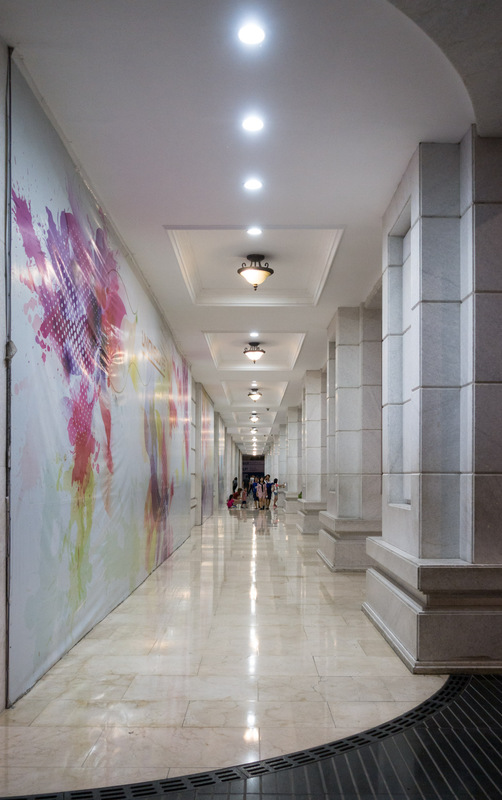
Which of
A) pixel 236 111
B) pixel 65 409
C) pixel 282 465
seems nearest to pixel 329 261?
pixel 236 111

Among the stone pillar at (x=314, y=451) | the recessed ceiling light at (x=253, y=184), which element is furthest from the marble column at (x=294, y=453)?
the recessed ceiling light at (x=253, y=184)

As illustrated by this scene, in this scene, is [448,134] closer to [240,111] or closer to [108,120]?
[240,111]

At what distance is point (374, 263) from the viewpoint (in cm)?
823

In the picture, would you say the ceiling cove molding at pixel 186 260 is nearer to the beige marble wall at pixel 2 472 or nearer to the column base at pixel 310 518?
the beige marble wall at pixel 2 472

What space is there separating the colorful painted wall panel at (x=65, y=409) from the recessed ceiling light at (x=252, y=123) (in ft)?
4.63

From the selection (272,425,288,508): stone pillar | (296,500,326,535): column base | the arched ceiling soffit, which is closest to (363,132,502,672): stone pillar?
the arched ceiling soffit

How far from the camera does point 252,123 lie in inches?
203

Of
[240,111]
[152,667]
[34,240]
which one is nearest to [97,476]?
[152,667]

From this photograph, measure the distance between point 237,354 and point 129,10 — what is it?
12.1 m

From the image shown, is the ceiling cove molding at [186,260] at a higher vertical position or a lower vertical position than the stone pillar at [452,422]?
higher

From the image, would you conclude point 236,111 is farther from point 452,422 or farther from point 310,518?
point 310,518

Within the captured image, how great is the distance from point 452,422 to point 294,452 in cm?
1863

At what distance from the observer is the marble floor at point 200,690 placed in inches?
131

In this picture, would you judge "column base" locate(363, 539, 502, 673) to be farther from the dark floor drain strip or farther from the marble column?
the marble column
